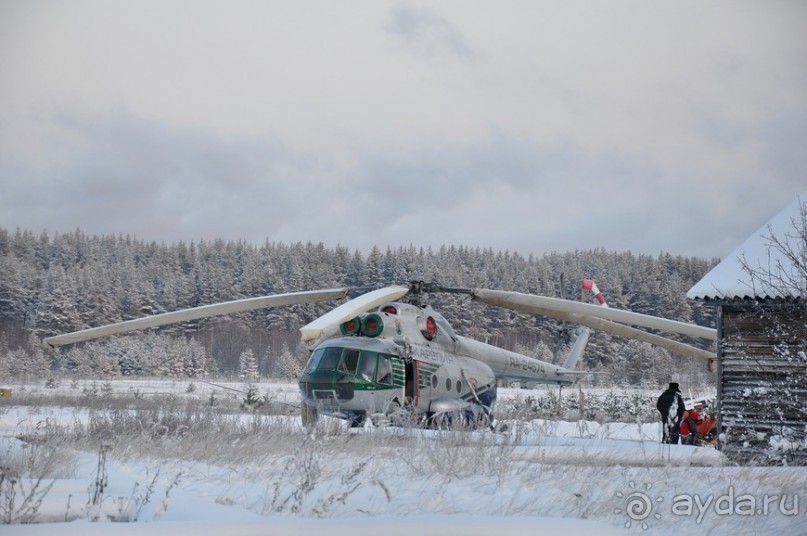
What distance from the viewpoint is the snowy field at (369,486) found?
5000mm

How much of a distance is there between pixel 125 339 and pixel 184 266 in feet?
150

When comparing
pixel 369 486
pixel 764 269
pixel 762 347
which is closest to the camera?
pixel 369 486

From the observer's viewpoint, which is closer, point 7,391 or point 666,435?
point 666,435

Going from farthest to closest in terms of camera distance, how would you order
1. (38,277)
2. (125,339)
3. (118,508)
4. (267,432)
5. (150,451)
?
(38,277), (125,339), (267,432), (150,451), (118,508)

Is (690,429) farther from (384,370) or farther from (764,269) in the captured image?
(384,370)

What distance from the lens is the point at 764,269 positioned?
12500 mm

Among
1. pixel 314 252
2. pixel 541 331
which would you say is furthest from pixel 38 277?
pixel 541 331

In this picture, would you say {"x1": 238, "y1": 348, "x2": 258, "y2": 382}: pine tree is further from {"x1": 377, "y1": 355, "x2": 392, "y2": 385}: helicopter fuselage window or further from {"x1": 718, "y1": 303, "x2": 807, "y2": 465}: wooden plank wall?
{"x1": 718, "y1": 303, "x2": 807, "y2": 465}: wooden plank wall

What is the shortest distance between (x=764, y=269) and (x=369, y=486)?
356 inches

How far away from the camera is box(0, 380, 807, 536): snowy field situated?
16.4ft

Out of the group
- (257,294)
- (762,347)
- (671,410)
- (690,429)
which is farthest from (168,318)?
(257,294)

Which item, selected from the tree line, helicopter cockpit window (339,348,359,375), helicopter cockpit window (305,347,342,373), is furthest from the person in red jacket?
the tree line

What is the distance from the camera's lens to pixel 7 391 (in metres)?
27.4

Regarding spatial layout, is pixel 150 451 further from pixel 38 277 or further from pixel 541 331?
pixel 38 277
